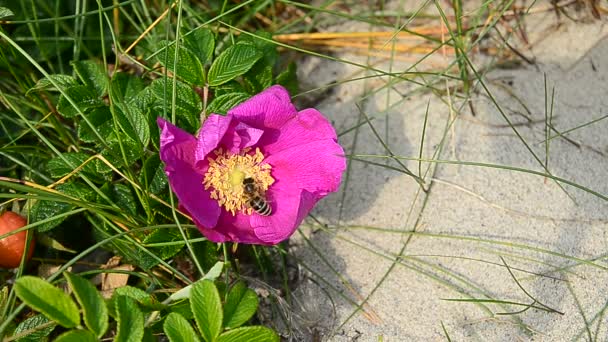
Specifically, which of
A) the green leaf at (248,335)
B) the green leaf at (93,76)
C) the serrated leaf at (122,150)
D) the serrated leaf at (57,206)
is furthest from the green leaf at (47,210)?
the green leaf at (248,335)

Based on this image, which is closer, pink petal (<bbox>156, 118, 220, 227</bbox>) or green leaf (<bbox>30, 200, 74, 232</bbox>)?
pink petal (<bbox>156, 118, 220, 227</bbox>)

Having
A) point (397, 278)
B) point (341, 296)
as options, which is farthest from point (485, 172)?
point (341, 296)

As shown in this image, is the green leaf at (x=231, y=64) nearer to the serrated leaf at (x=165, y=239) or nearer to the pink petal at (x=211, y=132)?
the pink petal at (x=211, y=132)

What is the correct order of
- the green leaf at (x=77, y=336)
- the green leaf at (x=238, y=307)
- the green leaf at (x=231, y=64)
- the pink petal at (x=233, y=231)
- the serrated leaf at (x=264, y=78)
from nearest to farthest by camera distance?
the green leaf at (x=77, y=336) < the green leaf at (x=238, y=307) < the pink petal at (x=233, y=231) < the green leaf at (x=231, y=64) < the serrated leaf at (x=264, y=78)

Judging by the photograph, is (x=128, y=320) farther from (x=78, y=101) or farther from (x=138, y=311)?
(x=78, y=101)

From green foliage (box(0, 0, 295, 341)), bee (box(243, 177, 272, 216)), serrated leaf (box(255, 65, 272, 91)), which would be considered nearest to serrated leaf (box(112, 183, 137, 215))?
green foliage (box(0, 0, 295, 341))

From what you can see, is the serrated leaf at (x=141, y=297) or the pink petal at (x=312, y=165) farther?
the pink petal at (x=312, y=165)

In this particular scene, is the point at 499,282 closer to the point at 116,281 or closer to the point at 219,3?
the point at 116,281

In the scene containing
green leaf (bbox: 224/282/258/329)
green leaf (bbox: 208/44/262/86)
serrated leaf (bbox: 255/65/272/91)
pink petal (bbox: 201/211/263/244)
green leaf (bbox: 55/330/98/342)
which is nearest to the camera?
green leaf (bbox: 55/330/98/342)

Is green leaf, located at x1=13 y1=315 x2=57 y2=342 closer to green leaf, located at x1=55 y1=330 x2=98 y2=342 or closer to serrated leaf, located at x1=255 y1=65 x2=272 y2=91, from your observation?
green leaf, located at x1=55 y1=330 x2=98 y2=342
